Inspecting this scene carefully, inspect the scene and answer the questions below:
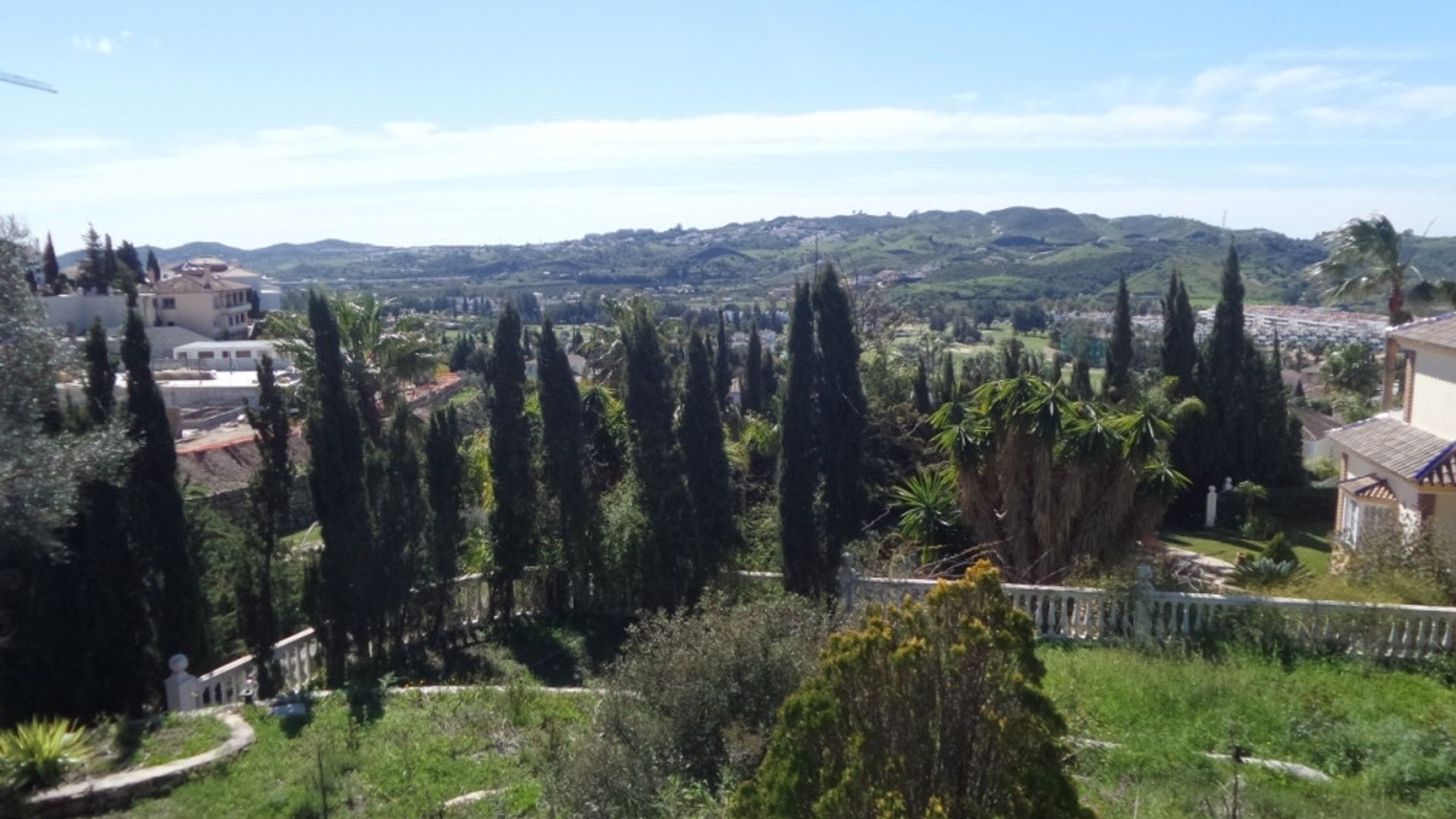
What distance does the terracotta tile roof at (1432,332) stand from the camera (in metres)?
13.6

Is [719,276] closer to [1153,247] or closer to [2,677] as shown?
[1153,247]

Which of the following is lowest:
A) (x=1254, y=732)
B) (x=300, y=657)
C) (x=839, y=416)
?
(x=300, y=657)

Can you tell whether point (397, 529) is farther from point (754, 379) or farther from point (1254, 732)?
point (754, 379)

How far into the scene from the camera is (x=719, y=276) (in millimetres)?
163750

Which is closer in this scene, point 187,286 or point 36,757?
point 36,757

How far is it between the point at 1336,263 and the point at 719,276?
5630 inches

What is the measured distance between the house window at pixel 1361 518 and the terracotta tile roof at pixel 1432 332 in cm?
225

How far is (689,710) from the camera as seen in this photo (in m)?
6.62

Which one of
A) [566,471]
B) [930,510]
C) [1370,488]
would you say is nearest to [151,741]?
[566,471]

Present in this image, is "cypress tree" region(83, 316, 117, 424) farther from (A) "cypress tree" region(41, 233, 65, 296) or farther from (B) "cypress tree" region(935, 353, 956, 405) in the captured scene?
(A) "cypress tree" region(41, 233, 65, 296)

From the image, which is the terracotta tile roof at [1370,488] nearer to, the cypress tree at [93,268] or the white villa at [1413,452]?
the white villa at [1413,452]

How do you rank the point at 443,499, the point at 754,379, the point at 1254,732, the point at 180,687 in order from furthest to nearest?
the point at 754,379, the point at 443,499, the point at 180,687, the point at 1254,732

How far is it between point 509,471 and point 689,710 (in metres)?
7.82

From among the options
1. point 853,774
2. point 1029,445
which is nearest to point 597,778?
point 853,774
